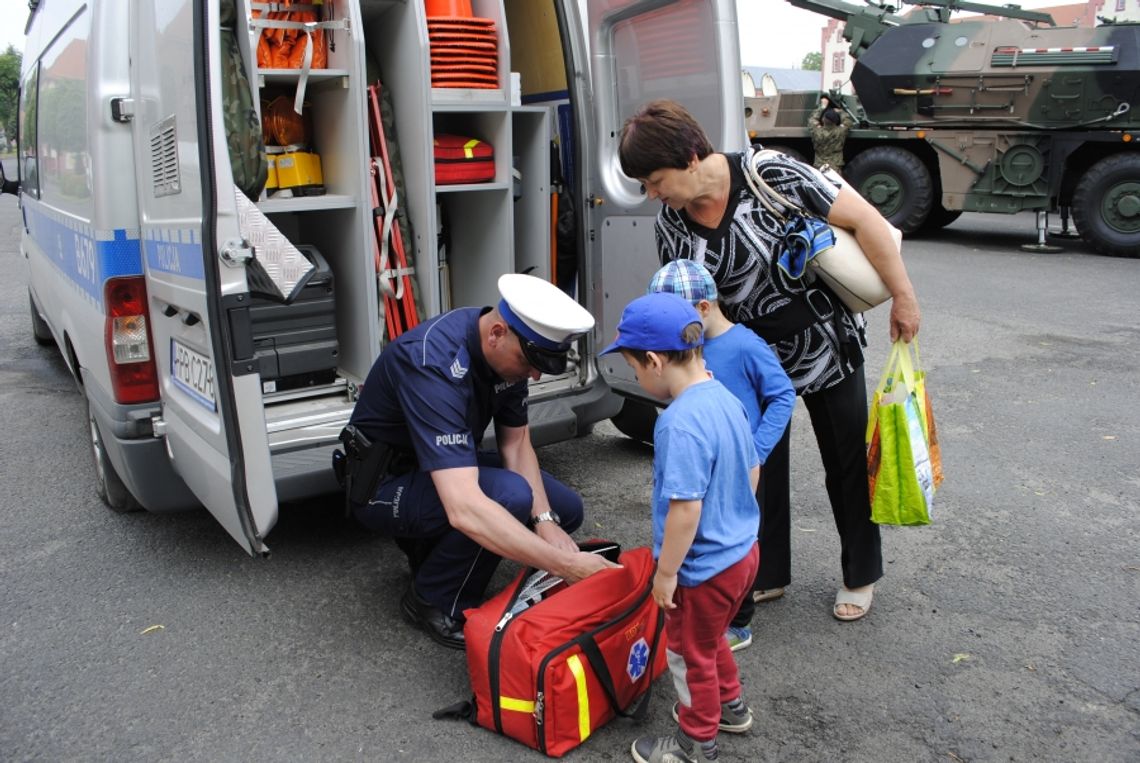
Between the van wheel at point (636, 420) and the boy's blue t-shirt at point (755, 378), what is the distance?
74.7 inches

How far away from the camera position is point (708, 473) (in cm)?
208

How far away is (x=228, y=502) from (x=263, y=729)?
0.63 metres

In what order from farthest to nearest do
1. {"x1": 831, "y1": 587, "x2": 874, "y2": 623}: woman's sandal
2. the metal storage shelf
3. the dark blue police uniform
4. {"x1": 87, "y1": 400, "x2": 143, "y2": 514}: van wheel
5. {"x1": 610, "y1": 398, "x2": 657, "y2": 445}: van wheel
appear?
{"x1": 610, "y1": 398, "x2": 657, "y2": 445}: van wheel, {"x1": 87, "y1": 400, "x2": 143, "y2": 514}: van wheel, the metal storage shelf, {"x1": 831, "y1": 587, "x2": 874, "y2": 623}: woman's sandal, the dark blue police uniform

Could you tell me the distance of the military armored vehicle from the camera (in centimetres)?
1084

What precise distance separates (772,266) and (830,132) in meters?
10.9

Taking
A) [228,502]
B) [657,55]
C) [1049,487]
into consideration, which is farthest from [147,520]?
[1049,487]

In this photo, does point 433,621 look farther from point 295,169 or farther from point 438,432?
point 295,169

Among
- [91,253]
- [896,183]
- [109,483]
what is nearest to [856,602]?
[91,253]

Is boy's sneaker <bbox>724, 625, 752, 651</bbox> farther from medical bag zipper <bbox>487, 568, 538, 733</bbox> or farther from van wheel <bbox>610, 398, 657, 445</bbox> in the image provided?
van wheel <bbox>610, 398, 657, 445</bbox>

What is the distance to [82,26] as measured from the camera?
3.32 metres

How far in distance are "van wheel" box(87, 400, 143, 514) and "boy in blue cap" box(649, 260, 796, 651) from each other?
2.48 meters

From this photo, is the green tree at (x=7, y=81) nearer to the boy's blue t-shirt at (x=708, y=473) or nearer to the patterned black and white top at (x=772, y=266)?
the patterned black and white top at (x=772, y=266)

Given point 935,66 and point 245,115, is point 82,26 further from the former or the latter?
point 935,66

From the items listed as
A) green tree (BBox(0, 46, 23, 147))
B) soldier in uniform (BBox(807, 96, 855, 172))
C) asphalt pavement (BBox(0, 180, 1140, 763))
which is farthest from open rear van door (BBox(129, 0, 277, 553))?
green tree (BBox(0, 46, 23, 147))
